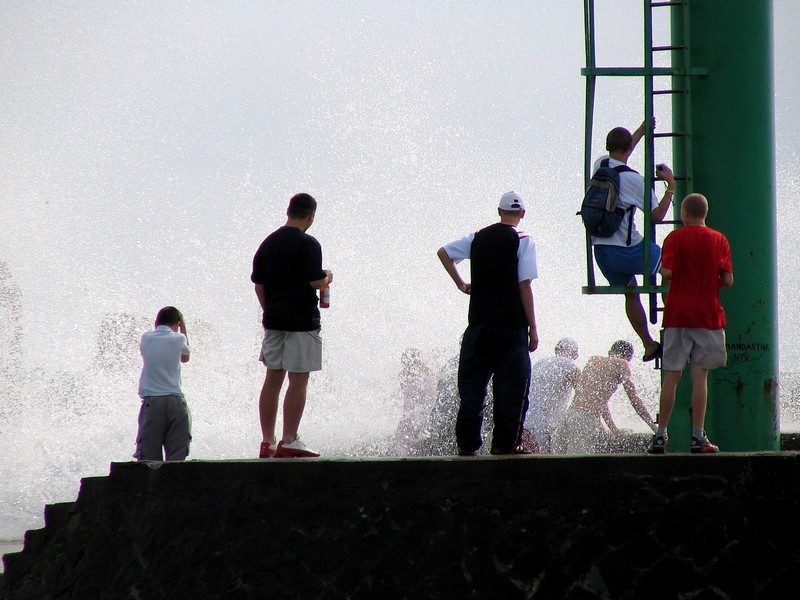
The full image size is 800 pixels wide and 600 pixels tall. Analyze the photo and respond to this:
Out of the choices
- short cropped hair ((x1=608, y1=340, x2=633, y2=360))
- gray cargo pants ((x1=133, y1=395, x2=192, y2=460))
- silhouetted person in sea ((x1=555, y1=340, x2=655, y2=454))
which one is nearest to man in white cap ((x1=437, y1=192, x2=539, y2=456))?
silhouetted person in sea ((x1=555, y1=340, x2=655, y2=454))

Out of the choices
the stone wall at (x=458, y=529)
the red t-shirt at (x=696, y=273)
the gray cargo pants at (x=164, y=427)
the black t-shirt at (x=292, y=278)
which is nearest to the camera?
the stone wall at (x=458, y=529)

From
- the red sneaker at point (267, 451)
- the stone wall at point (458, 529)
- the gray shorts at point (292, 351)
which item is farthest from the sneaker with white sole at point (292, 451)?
the stone wall at point (458, 529)

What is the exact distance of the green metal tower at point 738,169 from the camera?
7211mm

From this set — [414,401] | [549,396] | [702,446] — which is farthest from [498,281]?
[414,401]

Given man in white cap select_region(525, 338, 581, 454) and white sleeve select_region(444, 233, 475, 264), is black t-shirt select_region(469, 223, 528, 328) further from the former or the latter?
man in white cap select_region(525, 338, 581, 454)

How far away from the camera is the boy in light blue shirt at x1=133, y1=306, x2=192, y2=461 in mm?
7867

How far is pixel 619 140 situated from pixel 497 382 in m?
1.93

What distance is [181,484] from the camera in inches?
221

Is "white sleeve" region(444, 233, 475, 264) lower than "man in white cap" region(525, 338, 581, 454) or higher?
higher

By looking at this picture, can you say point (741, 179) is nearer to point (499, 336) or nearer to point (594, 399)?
point (499, 336)

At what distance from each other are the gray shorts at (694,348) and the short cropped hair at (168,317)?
393 centimetres

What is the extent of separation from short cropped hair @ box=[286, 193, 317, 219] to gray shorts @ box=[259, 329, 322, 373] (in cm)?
77

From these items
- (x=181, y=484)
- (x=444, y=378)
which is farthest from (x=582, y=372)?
(x=181, y=484)

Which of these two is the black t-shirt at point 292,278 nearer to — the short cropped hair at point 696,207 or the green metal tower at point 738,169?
the short cropped hair at point 696,207
